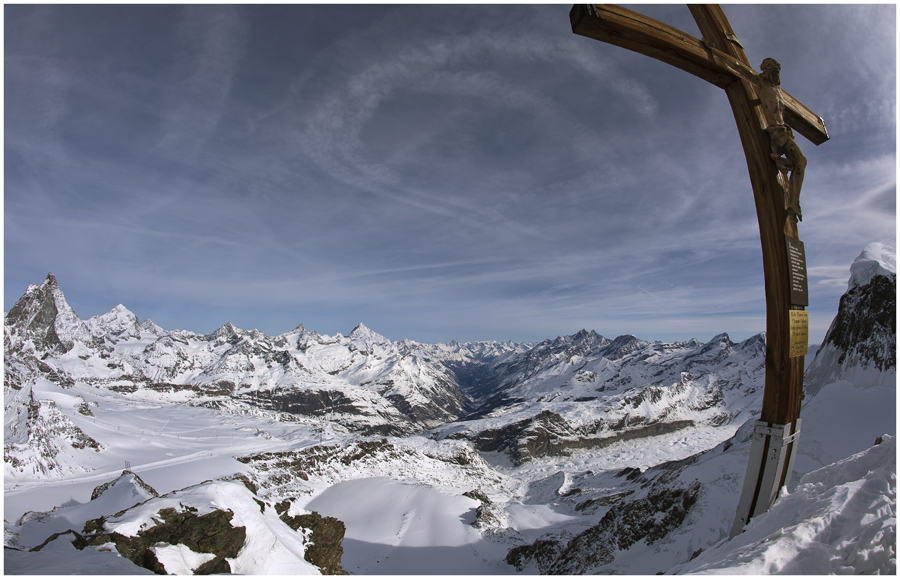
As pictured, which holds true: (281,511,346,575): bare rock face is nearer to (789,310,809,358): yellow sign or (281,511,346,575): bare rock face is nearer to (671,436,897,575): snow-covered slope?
(671,436,897,575): snow-covered slope

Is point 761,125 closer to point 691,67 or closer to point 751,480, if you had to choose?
point 691,67

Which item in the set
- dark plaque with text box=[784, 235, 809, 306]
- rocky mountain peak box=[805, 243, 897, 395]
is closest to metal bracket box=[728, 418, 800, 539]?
dark plaque with text box=[784, 235, 809, 306]

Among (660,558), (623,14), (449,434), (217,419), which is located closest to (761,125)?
(623,14)

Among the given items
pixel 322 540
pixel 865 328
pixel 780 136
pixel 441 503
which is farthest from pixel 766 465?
pixel 865 328

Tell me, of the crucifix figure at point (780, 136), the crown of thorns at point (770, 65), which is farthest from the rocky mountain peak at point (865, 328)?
the crown of thorns at point (770, 65)

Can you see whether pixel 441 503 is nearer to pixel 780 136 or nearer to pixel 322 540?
pixel 322 540

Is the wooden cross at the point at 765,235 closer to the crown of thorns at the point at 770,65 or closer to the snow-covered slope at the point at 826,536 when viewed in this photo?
the crown of thorns at the point at 770,65
